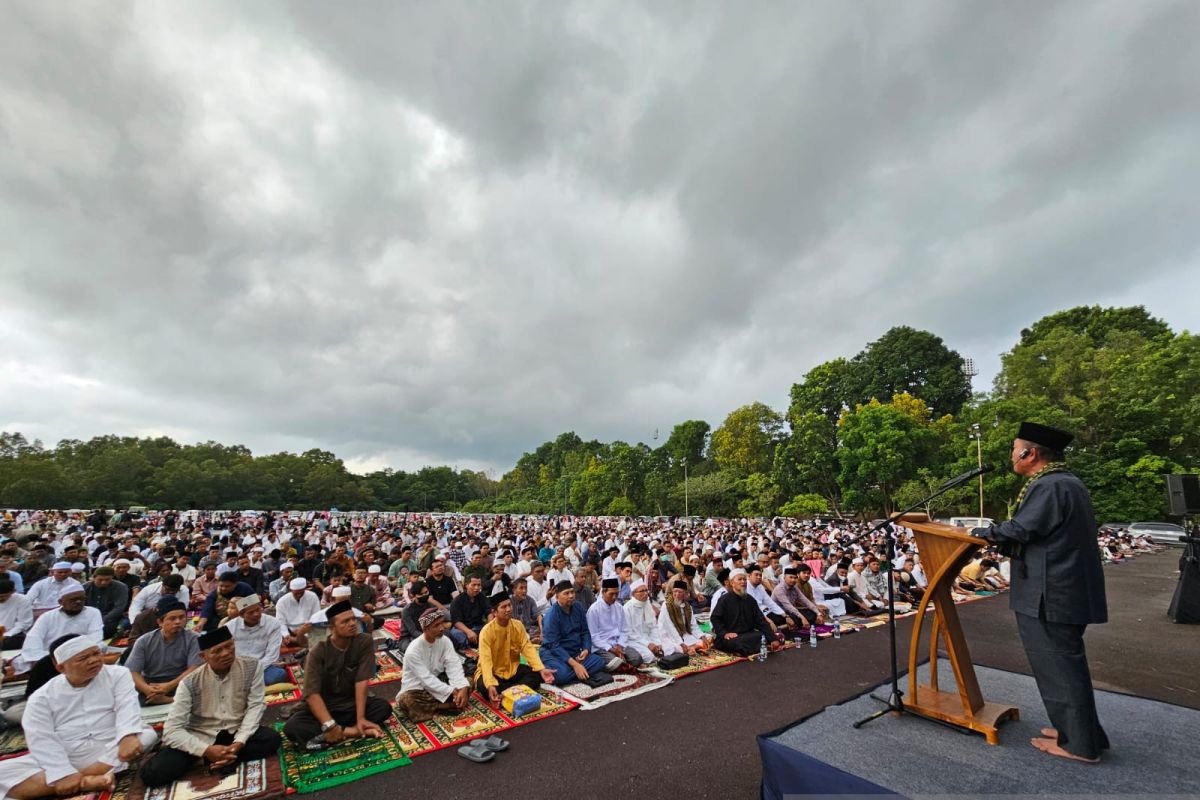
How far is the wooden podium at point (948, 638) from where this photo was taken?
9.78 feet

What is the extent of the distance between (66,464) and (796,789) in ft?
198

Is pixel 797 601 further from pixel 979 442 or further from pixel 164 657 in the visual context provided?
pixel 979 442

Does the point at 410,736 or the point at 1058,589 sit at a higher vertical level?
the point at 1058,589

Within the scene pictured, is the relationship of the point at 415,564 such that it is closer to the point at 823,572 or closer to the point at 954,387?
the point at 823,572

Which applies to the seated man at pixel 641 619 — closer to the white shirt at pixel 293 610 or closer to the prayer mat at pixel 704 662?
the prayer mat at pixel 704 662

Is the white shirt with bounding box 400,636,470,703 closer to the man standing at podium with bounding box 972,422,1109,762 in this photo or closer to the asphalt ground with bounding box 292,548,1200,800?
the asphalt ground with bounding box 292,548,1200,800

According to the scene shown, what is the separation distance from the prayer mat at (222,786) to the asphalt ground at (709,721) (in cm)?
47

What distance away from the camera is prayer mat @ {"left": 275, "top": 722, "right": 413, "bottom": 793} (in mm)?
3332

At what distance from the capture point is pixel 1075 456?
24.2 meters

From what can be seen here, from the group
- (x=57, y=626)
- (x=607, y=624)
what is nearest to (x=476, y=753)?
(x=607, y=624)

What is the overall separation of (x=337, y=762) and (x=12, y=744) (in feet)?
8.75

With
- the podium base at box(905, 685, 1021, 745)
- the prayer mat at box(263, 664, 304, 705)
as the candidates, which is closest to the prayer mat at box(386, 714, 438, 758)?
the prayer mat at box(263, 664, 304, 705)

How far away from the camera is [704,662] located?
238 inches

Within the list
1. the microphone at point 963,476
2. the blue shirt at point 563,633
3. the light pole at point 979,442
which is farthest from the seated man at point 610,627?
the light pole at point 979,442
